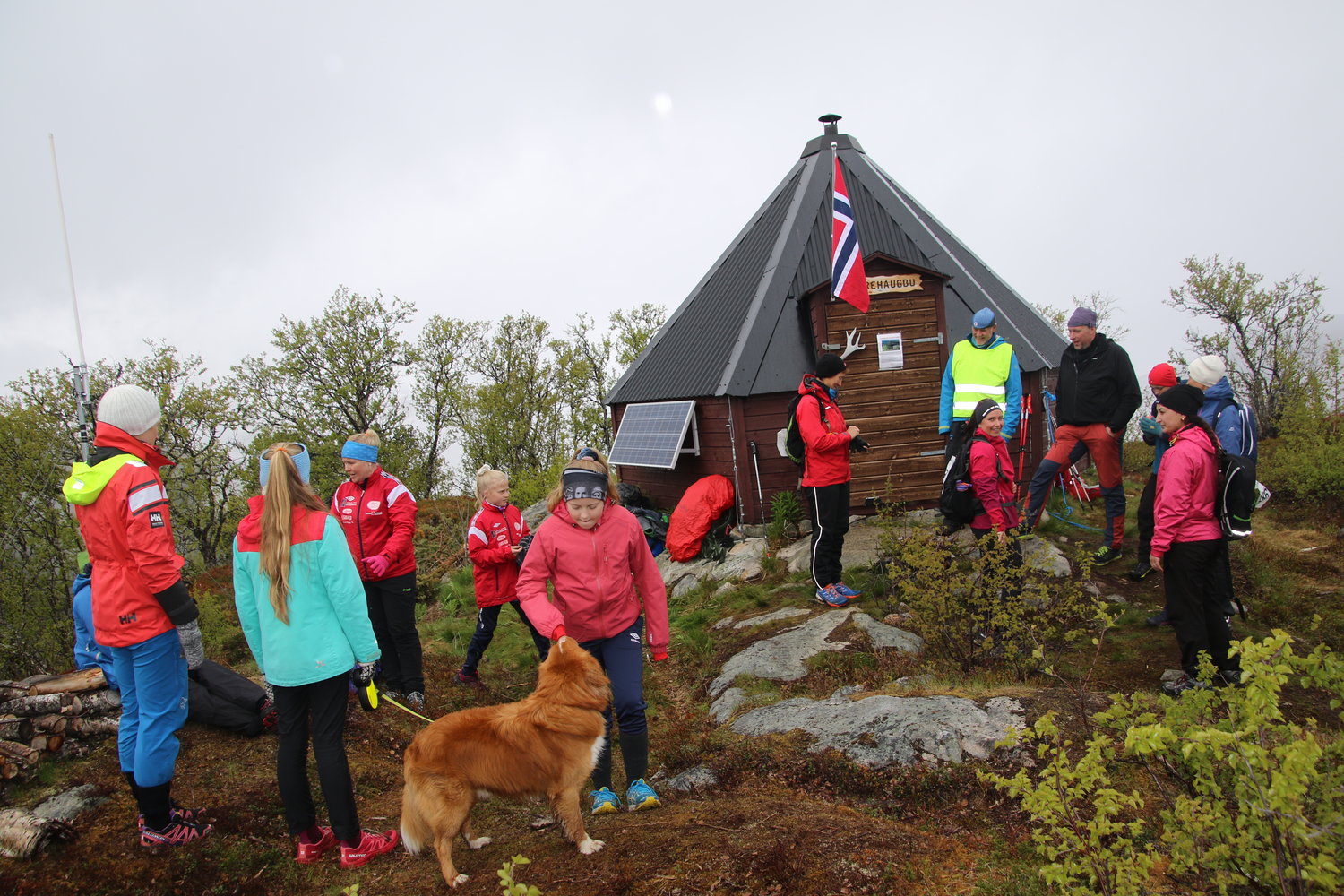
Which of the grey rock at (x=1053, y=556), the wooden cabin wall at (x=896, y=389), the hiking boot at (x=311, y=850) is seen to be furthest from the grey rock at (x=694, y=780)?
the wooden cabin wall at (x=896, y=389)

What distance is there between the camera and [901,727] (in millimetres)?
4270

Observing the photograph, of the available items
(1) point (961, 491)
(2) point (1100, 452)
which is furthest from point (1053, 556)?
(1) point (961, 491)

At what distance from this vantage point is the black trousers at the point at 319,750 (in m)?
3.48

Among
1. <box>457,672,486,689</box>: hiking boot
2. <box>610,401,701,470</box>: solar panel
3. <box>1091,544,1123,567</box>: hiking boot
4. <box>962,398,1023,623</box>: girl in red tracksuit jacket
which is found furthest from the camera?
<box>610,401,701,470</box>: solar panel

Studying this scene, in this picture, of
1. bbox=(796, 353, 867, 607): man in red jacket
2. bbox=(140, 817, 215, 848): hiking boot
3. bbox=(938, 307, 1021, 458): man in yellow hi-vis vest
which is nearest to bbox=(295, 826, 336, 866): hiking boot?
bbox=(140, 817, 215, 848): hiking boot

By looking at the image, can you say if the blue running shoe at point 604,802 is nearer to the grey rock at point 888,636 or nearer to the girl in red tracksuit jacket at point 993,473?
the grey rock at point 888,636

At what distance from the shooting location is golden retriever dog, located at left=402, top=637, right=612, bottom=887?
3.24 m

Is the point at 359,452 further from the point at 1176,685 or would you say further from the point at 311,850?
the point at 1176,685

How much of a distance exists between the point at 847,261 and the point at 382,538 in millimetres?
6209

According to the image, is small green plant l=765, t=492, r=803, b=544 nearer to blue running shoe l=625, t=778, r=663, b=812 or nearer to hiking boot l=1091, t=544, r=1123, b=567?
hiking boot l=1091, t=544, r=1123, b=567

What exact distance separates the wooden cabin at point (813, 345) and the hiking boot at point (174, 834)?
651 centimetres

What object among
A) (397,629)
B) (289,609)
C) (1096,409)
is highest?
(1096,409)

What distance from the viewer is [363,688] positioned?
3.82m

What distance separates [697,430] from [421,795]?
25.6ft
